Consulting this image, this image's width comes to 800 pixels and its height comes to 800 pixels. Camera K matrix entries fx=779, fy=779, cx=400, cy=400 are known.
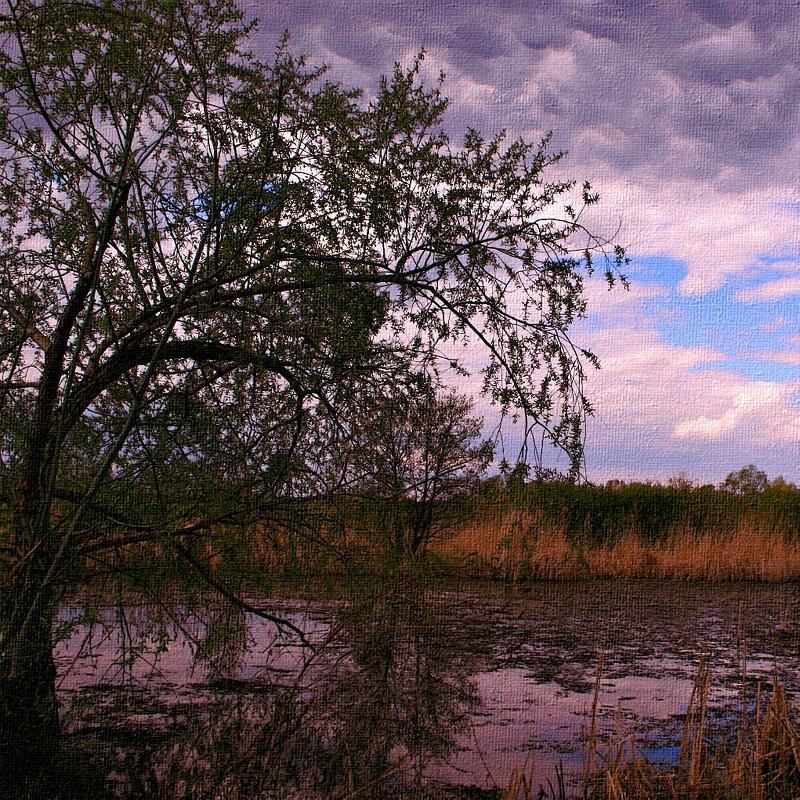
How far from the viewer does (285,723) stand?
256 centimetres

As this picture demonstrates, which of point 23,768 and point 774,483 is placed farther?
point 774,483

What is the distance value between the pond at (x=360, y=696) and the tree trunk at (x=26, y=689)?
10 centimetres

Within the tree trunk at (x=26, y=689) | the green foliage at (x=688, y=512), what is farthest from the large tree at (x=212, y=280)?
the green foliage at (x=688, y=512)

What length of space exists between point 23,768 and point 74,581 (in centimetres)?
57

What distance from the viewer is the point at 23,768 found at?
7.45 ft

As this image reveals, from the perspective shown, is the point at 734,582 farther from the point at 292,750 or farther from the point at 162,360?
the point at 162,360

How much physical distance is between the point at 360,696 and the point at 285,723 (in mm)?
540

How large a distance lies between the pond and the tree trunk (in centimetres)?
10

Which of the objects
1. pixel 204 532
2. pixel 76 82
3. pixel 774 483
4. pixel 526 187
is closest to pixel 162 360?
pixel 204 532

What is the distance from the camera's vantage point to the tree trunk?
2.06 metres

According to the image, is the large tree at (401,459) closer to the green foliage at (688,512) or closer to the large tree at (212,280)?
the large tree at (212,280)

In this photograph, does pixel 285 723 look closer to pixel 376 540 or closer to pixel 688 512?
pixel 376 540

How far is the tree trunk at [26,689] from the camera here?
2.06 meters

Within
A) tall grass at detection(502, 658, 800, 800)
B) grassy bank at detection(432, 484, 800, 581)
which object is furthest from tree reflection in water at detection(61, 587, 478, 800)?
grassy bank at detection(432, 484, 800, 581)
